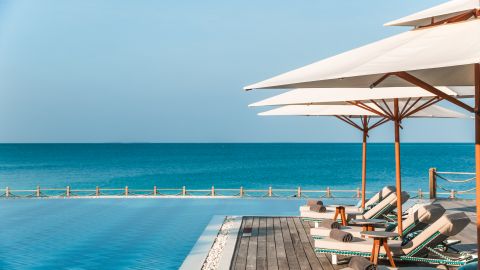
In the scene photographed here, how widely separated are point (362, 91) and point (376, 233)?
221 cm

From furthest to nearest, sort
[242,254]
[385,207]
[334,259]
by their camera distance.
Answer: [385,207], [242,254], [334,259]

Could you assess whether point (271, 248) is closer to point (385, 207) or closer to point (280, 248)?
point (280, 248)

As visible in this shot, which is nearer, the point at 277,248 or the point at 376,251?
the point at 376,251

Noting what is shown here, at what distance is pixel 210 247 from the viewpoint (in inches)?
349

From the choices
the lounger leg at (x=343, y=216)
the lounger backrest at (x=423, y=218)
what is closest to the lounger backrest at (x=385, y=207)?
the lounger leg at (x=343, y=216)

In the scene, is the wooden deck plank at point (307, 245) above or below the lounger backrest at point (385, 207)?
below

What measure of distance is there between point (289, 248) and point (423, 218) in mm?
2099

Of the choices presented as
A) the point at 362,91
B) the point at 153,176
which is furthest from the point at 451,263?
the point at 153,176

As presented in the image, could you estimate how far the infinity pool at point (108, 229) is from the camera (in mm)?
9938

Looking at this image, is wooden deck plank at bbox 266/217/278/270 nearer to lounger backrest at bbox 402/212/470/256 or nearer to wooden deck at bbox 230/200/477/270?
wooden deck at bbox 230/200/477/270

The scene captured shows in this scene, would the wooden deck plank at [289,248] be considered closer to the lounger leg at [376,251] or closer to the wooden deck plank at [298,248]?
the wooden deck plank at [298,248]

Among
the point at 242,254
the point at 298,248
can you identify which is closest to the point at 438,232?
the point at 298,248

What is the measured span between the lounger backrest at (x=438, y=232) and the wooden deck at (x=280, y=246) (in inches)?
38.2

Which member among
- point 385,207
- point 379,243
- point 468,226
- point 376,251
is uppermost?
point 385,207
